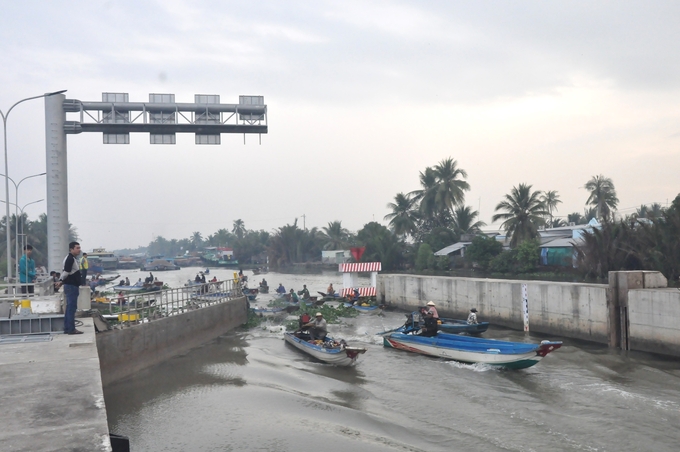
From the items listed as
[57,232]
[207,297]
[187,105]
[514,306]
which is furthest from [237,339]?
[514,306]

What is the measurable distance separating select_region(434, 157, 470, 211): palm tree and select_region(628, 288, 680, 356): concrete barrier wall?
45.8m

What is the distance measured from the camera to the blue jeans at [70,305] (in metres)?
12.5

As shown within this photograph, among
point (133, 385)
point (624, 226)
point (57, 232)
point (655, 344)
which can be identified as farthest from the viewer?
point (624, 226)

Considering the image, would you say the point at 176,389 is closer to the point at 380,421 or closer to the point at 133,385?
the point at 133,385

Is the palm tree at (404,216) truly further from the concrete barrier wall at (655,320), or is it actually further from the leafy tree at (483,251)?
the concrete barrier wall at (655,320)

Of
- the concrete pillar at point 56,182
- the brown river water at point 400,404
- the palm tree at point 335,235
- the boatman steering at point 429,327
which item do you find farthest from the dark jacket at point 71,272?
the palm tree at point 335,235

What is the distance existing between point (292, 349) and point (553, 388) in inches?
389

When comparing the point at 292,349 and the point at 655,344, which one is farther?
the point at 292,349

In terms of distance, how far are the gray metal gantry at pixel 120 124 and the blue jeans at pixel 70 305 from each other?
486 inches

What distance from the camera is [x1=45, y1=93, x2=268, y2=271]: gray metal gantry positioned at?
24.0m

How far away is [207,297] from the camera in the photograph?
26.4m

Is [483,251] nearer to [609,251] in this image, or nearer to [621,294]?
[609,251]

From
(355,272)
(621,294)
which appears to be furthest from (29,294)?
(355,272)

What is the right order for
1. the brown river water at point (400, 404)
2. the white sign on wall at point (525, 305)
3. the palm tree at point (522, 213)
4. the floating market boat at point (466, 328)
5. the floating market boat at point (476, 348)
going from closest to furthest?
the brown river water at point (400, 404) → the floating market boat at point (476, 348) → the floating market boat at point (466, 328) → the white sign on wall at point (525, 305) → the palm tree at point (522, 213)
